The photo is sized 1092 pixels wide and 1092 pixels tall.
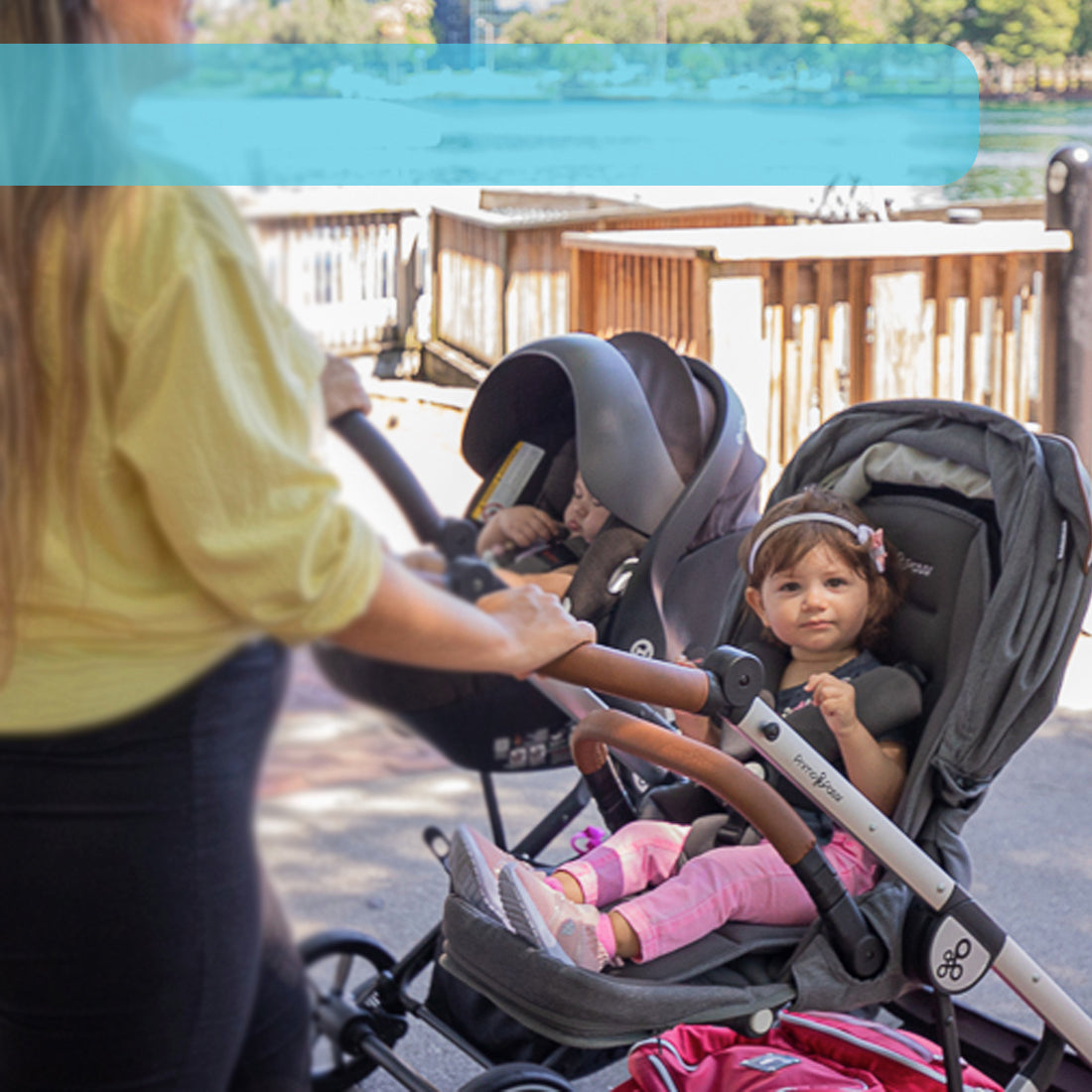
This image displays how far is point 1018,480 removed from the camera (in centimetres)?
200

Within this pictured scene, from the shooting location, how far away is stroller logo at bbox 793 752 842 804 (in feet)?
5.50

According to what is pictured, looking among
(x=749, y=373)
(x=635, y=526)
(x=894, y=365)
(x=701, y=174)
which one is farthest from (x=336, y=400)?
(x=894, y=365)

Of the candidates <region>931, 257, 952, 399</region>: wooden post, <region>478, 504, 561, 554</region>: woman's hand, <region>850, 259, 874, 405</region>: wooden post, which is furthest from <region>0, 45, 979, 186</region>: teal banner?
<region>931, 257, 952, 399</region>: wooden post

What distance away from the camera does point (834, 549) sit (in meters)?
2.15

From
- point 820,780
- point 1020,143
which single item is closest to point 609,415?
point 820,780

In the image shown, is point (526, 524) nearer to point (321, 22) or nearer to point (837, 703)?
point (837, 703)

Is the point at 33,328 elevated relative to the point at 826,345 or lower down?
elevated

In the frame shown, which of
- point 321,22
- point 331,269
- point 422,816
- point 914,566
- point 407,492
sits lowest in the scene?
point 422,816

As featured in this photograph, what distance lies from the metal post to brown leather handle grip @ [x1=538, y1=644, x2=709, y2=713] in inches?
140

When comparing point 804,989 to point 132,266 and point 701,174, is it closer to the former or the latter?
point 701,174

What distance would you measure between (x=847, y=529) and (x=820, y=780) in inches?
23.0

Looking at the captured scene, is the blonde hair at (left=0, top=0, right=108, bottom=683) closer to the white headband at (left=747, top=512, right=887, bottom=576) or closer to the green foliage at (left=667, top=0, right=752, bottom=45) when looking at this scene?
the green foliage at (left=667, top=0, right=752, bottom=45)

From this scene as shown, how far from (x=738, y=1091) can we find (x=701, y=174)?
1300mm

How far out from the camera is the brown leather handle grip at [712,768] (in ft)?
5.20
